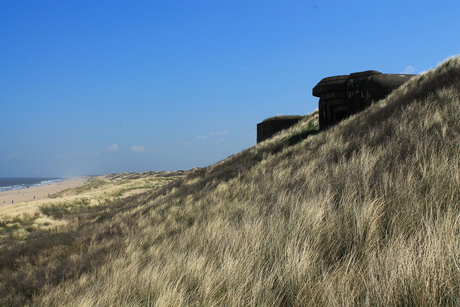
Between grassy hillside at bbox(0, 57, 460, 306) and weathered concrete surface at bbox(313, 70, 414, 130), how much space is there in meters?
7.45

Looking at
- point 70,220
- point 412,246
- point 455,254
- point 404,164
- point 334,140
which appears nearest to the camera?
point 455,254

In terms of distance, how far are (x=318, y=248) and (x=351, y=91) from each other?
42.4ft

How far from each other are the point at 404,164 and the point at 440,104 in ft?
10.5

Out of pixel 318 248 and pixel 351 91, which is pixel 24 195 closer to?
pixel 351 91

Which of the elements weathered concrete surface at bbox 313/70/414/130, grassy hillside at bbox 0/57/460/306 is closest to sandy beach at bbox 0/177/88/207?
weathered concrete surface at bbox 313/70/414/130

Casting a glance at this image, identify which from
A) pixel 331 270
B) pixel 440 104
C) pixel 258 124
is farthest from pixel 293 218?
pixel 258 124

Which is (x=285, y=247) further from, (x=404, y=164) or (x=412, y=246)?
(x=404, y=164)

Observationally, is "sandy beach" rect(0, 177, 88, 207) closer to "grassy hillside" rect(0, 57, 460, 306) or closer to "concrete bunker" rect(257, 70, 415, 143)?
"concrete bunker" rect(257, 70, 415, 143)

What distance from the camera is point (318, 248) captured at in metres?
3.22

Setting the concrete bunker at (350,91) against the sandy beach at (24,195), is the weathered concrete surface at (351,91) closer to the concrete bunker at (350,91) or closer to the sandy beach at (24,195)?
the concrete bunker at (350,91)

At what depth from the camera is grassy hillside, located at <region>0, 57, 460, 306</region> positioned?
244cm

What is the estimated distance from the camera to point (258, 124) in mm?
28984

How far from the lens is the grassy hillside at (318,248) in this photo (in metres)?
2.44

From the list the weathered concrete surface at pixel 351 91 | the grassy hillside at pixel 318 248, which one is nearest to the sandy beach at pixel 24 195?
the weathered concrete surface at pixel 351 91
